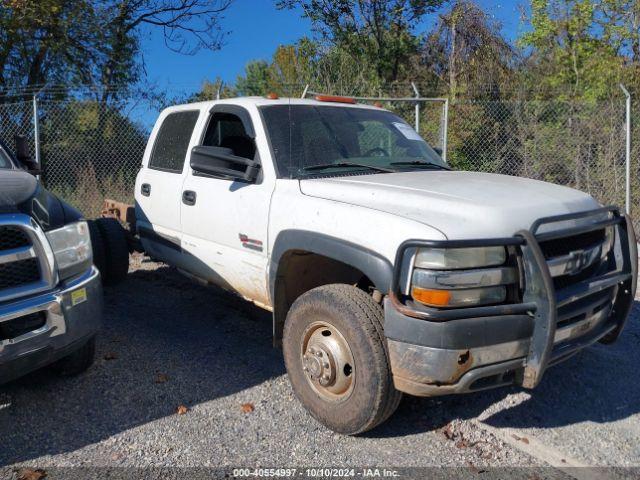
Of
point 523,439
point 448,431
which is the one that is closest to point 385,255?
point 448,431

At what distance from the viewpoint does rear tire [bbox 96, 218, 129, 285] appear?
233 inches

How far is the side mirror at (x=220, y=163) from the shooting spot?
3.82 m

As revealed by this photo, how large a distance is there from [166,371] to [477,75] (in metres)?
12.0

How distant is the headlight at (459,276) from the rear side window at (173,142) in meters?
2.86

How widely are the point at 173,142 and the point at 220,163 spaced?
4.84 ft

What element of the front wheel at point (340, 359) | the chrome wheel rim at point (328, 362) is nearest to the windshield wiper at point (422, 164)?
the front wheel at point (340, 359)

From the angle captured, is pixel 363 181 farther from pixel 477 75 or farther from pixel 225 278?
pixel 477 75

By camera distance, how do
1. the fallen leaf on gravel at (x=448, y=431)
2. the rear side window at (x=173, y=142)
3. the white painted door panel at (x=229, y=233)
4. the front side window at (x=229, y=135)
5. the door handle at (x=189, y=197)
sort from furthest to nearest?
1. the rear side window at (x=173, y=142)
2. the door handle at (x=189, y=197)
3. the front side window at (x=229, y=135)
4. the white painted door panel at (x=229, y=233)
5. the fallen leaf on gravel at (x=448, y=431)

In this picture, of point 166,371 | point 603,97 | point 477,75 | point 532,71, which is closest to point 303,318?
point 166,371

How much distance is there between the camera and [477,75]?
13.9 m

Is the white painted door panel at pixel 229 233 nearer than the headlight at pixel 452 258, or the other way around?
the headlight at pixel 452 258

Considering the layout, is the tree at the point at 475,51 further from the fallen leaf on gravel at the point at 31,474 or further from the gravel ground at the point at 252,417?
the fallen leaf on gravel at the point at 31,474

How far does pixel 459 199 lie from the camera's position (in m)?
3.11

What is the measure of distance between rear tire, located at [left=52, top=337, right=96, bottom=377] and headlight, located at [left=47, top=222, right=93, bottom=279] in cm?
65
